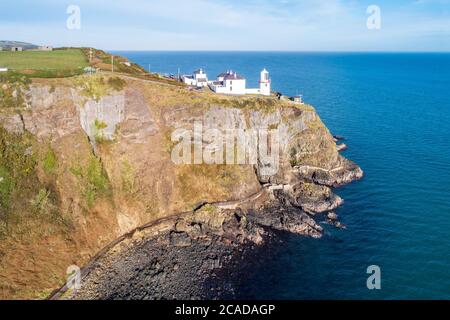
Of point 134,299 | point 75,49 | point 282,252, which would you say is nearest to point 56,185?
point 134,299

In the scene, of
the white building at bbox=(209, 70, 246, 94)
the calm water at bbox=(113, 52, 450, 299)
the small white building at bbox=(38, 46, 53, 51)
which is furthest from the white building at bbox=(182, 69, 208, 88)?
the calm water at bbox=(113, 52, 450, 299)

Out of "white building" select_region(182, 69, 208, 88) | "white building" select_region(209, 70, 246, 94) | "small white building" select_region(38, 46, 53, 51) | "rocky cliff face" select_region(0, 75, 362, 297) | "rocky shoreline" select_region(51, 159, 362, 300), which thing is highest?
"small white building" select_region(38, 46, 53, 51)

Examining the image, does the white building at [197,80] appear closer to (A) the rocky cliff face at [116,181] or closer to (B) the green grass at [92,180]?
(A) the rocky cliff face at [116,181]

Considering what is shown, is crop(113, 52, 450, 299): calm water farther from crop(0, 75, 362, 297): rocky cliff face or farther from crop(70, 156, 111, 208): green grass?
crop(70, 156, 111, 208): green grass

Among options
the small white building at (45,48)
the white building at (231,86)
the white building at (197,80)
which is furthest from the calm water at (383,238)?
the small white building at (45,48)

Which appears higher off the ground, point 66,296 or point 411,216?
point 411,216

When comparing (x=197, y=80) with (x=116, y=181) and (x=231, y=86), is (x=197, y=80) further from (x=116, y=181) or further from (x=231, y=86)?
(x=116, y=181)

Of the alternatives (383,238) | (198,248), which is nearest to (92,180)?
(198,248)

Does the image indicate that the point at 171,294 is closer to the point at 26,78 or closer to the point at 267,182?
the point at 267,182
